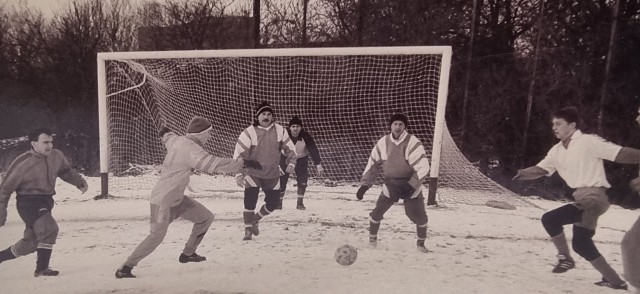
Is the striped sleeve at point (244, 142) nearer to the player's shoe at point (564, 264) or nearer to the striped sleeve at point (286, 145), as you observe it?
the striped sleeve at point (286, 145)

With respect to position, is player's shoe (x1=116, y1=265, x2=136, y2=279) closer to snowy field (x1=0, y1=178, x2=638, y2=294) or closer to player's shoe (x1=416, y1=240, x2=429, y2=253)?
snowy field (x1=0, y1=178, x2=638, y2=294)

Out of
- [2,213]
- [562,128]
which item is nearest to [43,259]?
[2,213]

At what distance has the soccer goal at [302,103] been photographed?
1.72 m

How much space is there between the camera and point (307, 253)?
1.63m

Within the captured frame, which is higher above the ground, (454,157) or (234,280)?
(454,157)

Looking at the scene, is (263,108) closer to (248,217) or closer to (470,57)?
(248,217)

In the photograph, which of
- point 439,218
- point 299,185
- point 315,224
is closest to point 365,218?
point 315,224

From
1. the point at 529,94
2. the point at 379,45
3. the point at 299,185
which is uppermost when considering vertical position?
the point at 379,45

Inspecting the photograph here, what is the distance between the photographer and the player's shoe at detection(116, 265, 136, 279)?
1396 millimetres

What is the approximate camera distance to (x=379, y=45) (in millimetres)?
2043

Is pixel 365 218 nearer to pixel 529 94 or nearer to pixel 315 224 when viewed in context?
pixel 315 224

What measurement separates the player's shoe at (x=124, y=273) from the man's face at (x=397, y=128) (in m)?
1.13

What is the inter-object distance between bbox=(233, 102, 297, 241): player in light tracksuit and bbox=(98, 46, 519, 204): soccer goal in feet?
0.23

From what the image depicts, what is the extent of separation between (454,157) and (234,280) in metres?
1.09
